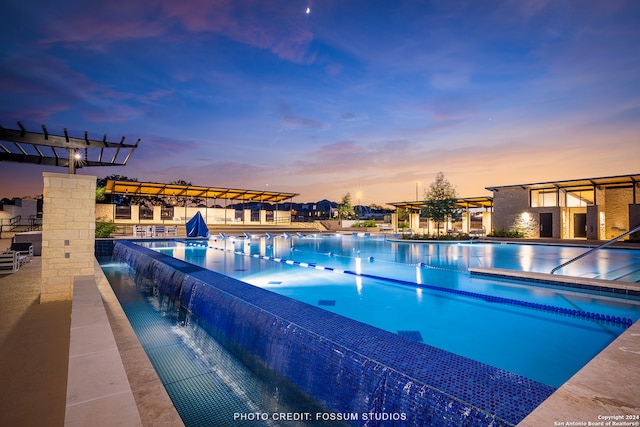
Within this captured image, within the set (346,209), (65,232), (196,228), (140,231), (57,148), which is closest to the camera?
(65,232)

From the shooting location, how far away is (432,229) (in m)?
27.8

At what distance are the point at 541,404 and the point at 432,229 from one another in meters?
27.9

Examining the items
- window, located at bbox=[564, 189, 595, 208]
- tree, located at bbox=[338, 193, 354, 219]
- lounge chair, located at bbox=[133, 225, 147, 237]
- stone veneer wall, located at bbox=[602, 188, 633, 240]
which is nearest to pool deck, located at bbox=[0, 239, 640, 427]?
lounge chair, located at bbox=[133, 225, 147, 237]

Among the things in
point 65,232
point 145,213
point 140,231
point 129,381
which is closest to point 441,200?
point 65,232

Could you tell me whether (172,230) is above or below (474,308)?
above

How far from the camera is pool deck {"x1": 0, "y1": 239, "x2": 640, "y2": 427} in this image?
4.86 ft

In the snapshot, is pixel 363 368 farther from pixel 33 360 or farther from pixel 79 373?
pixel 33 360

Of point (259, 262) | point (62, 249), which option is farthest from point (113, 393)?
Result: point (259, 262)

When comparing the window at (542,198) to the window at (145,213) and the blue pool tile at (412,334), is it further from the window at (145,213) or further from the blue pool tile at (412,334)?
the window at (145,213)

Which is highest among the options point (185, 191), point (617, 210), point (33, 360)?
point (185, 191)

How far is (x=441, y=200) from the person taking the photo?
20.2 metres

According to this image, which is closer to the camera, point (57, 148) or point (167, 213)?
point (57, 148)

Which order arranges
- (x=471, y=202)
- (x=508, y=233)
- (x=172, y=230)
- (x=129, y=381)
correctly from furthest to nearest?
(x=471, y=202), (x=172, y=230), (x=508, y=233), (x=129, y=381)

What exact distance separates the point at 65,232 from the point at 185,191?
23.3 m
